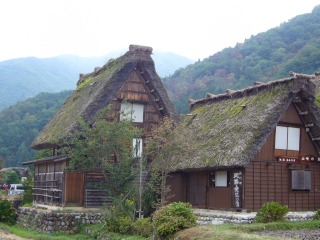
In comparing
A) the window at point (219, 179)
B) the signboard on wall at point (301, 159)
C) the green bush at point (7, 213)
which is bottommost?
the green bush at point (7, 213)

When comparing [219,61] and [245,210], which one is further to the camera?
[219,61]

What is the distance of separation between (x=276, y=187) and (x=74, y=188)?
10275 mm

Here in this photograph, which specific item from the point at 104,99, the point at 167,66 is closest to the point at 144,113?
the point at 104,99

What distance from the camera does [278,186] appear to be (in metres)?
22.7

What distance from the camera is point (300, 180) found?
76.1ft

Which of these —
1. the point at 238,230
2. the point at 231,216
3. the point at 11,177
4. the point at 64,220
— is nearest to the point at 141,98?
the point at 64,220

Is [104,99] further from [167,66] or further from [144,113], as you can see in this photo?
[167,66]

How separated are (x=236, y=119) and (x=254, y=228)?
7156 millimetres

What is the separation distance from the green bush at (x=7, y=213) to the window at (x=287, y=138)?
16.7 m

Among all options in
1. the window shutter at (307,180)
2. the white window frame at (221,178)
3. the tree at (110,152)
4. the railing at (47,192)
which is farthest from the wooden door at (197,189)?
the railing at (47,192)

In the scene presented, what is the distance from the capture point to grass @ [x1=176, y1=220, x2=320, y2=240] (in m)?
14.0

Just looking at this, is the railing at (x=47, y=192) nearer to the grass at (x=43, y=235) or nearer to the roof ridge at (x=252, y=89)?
the grass at (x=43, y=235)

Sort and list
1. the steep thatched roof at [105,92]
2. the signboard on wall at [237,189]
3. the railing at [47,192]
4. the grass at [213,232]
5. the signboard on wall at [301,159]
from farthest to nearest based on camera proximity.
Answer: the railing at [47,192] → the steep thatched roof at [105,92] → the signboard on wall at [301,159] → the signboard on wall at [237,189] → the grass at [213,232]

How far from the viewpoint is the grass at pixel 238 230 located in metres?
14.0
